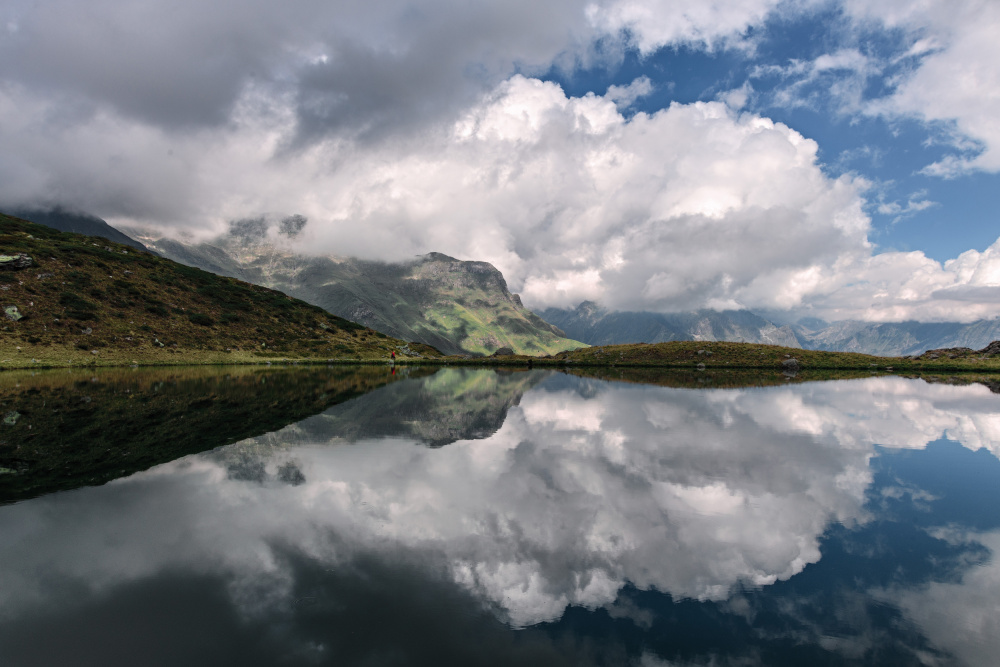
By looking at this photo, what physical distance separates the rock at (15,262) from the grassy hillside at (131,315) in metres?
0.19

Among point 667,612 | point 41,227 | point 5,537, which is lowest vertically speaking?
point 5,537

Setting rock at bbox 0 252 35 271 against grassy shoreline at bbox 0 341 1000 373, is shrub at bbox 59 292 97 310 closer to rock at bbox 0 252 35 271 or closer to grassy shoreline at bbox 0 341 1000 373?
rock at bbox 0 252 35 271

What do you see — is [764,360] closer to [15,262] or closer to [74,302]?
[74,302]

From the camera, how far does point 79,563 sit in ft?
33.7

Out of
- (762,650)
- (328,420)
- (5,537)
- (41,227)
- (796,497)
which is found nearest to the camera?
(762,650)

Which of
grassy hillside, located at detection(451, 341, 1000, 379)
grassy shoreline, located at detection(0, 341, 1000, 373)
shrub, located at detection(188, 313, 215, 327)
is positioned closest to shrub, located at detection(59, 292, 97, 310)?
grassy shoreline, located at detection(0, 341, 1000, 373)

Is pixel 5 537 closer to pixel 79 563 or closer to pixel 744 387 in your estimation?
pixel 79 563

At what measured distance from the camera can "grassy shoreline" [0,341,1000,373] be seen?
260 feet

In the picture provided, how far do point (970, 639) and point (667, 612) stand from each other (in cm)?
523

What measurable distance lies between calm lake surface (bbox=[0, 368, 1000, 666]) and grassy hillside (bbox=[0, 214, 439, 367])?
3163 inches

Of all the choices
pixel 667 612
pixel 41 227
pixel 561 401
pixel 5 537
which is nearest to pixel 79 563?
pixel 5 537

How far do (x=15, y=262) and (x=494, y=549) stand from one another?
13457cm

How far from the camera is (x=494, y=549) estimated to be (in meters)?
11.1

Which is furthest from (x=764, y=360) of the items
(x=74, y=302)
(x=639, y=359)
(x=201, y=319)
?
(x=74, y=302)
